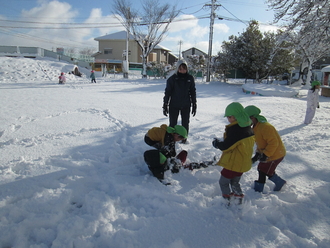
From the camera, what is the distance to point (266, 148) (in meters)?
2.35

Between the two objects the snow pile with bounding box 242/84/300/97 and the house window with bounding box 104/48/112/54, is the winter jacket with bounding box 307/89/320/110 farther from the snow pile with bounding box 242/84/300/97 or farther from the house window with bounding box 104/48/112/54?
the house window with bounding box 104/48/112/54

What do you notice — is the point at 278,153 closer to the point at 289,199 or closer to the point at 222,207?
the point at 289,199

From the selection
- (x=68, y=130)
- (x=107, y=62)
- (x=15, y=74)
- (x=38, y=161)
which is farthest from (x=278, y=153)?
(x=107, y=62)

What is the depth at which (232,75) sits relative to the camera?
2306cm

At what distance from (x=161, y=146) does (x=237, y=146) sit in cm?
116

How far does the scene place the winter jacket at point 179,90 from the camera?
3.79 m

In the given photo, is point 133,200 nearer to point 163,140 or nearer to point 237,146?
point 163,140

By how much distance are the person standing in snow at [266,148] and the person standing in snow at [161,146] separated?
89 centimetres

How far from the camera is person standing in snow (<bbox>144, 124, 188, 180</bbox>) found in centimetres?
264

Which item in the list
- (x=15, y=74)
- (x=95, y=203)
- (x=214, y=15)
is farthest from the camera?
(x=214, y=15)

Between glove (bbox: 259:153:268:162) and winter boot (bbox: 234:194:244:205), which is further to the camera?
glove (bbox: 259:153:268:162)

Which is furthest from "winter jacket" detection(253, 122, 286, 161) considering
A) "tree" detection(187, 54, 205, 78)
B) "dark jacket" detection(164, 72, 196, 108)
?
"tree" detection(187, 54, 205, 78)

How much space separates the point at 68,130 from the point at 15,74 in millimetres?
17178

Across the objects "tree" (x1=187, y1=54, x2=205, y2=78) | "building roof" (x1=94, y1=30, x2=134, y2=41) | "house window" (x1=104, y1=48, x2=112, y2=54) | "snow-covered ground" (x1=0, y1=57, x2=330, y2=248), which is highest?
"building roof" (x1=94, y1=30, x2=134, y2=41)
